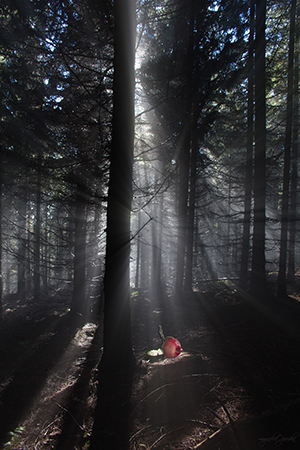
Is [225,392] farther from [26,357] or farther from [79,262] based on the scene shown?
[79,262]

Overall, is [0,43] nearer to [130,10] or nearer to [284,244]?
[130,10]

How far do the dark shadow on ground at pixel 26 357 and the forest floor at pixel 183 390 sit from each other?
0.03m

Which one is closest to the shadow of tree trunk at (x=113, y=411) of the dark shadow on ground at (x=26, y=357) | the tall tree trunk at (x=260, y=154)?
the dark shadow on ground at (x=26, y=357)

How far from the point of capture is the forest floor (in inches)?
89.0

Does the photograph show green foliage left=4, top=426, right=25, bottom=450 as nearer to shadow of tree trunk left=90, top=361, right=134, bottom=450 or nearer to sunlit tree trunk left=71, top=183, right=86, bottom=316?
shadow of tree trunk left=90, top=361, right=134, bottom=450

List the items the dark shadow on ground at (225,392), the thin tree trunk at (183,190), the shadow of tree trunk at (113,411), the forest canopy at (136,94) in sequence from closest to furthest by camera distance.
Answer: the dark shadow on ground at (225,392), the shadow of tree trunk at (113,411), the forest canopy at (136,94), the thin tree trunk at (183,190)

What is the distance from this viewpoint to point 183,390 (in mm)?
3027

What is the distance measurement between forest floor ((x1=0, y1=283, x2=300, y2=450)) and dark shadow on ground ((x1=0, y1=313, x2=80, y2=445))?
0.03 meters

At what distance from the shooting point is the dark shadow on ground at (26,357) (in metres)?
3.47

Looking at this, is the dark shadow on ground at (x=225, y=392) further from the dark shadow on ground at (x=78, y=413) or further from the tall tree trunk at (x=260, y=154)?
the tall tree trunk at (x=260, y=154)

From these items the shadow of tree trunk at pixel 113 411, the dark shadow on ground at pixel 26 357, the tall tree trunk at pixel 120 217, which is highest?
the tall tree trunk at pixel 120 217

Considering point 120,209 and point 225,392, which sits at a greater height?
point 120,209

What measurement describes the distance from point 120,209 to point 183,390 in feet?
10.3

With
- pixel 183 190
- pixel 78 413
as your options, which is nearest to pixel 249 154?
pixel 183 190
